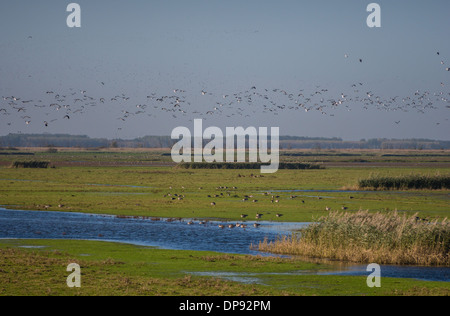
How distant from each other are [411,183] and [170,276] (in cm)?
5259

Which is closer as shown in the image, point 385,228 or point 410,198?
point 385,228

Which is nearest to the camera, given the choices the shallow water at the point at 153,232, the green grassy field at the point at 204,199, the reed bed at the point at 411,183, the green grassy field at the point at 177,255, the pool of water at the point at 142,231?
the green grassy field at the point at 177,255

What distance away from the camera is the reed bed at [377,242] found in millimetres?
30125

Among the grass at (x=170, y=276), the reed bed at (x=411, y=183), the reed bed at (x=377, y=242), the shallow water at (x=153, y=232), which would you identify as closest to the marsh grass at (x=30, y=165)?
the reed bed at (x=411, y=183)

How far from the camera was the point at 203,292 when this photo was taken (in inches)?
887

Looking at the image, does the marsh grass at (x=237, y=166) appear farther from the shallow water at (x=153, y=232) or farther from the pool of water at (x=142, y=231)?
the pool of water at (x=142, y=231)

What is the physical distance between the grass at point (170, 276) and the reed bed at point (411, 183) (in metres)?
45.3

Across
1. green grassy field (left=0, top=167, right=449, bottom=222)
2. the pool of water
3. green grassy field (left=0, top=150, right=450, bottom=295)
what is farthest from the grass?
green grassy field (left=0, top=167, right=449, bottom=222)

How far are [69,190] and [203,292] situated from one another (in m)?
49.3

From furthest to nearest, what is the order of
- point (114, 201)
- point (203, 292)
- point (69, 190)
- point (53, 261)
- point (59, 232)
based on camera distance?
point (69, 190) → point (114, 201) → point (59, 232) → point (53, 261) → point (203, 292)

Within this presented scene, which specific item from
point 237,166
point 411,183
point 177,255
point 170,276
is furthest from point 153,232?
point 237,166
